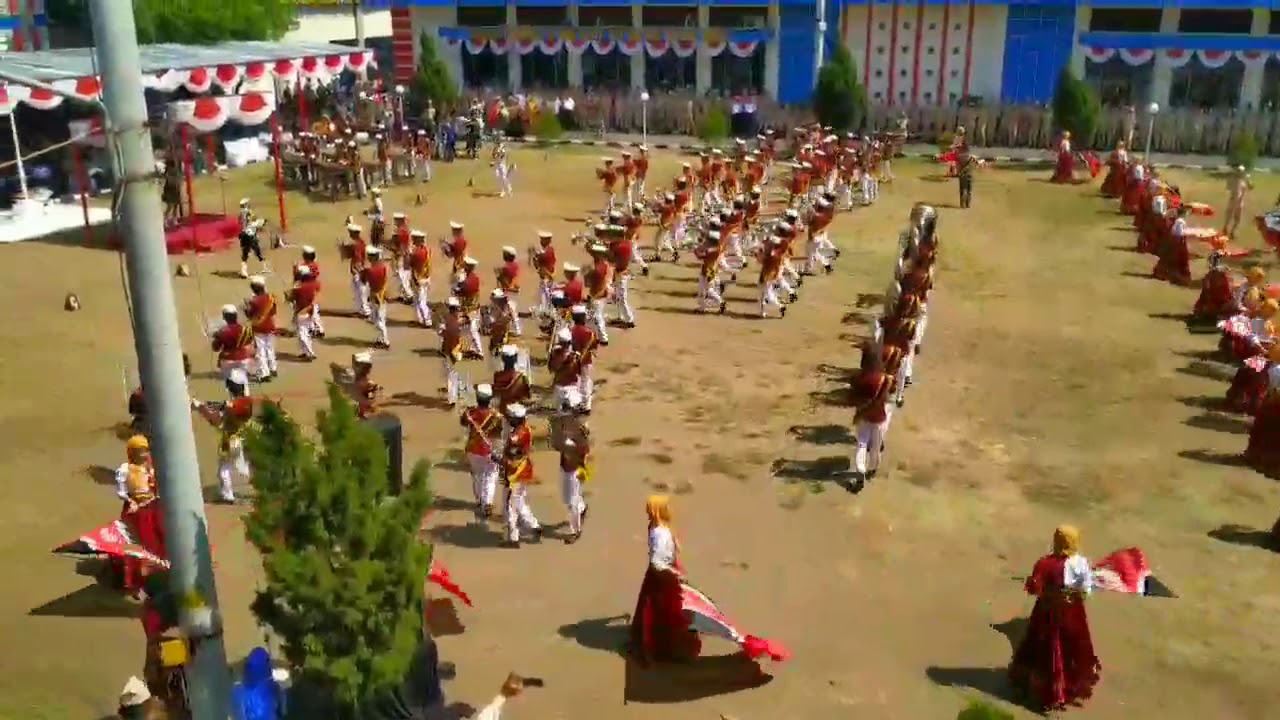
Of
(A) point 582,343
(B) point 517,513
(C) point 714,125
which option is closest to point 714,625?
(B) point 517,513

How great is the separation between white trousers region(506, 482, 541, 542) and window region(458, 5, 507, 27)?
3608 centimetres

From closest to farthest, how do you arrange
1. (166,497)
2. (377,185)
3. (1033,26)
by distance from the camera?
(166,497) → (377,185) → (1033,26)

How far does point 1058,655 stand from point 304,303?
11866 mm

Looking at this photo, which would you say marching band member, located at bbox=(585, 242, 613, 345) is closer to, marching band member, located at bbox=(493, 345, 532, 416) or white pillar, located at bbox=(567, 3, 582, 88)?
marching band member, located at bbox=(493, 345, 532, 416)

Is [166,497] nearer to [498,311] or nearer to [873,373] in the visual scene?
[873,373]

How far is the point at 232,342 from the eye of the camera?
14461mm

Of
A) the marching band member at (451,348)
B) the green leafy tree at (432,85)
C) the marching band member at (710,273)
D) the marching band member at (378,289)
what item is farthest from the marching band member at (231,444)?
the green leafy tree at (432,85)

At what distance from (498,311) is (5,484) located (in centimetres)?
632

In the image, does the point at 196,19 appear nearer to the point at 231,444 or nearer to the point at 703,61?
Answer: the point at 703,61

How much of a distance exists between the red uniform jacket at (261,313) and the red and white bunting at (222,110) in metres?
7.89

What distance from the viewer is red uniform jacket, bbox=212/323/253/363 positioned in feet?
47.4

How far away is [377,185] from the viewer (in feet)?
98.8

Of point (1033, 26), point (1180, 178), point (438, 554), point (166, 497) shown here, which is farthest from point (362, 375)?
point (1033, 26)

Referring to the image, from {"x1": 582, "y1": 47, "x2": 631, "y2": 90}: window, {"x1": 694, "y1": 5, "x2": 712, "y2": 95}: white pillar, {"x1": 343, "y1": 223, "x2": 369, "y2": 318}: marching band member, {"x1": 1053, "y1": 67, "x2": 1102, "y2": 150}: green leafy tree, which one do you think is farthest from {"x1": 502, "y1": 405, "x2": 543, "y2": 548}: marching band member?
{"x1": 582, "y1": 47, "x2": 631, "y2": 90}: window
